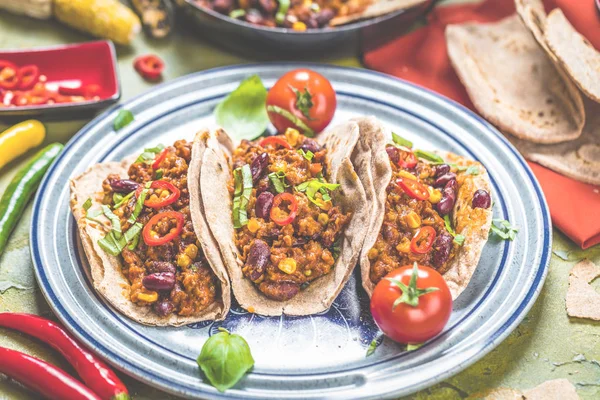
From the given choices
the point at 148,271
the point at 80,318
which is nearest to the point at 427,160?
the point at 148,271

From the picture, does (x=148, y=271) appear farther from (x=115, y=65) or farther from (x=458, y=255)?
(x=115, y=65)

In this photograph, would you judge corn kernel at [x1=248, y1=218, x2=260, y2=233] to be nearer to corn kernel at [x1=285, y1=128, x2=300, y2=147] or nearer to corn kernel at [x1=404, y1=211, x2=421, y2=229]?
corn kernel at [x1=285, y1=128, x2=300, y2=147]

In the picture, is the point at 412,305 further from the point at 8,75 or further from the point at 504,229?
the point at 8,75

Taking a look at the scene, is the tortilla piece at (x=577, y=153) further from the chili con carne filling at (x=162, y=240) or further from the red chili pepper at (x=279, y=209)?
the chili con carne filling at (x=162, y=240)

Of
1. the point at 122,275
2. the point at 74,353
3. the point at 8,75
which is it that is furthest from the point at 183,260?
the point at 8,75

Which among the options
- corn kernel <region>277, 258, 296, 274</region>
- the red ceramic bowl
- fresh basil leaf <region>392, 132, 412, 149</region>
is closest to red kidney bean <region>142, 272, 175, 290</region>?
corn kernel <region>277, 258, 296, 274</region>
